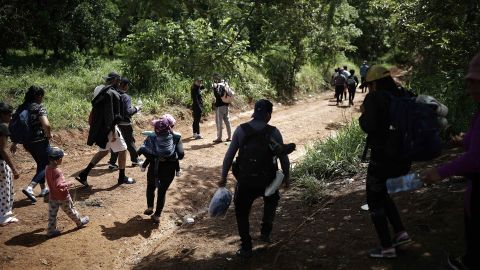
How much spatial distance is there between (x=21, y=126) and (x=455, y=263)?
608 cm

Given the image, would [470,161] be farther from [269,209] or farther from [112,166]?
[112,166]

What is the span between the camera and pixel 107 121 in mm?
7117

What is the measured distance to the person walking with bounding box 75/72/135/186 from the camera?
7.13 meters

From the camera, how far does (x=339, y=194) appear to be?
6.66 metres

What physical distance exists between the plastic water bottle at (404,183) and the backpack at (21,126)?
543 centimetres

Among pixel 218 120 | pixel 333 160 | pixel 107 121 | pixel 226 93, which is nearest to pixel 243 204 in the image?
pixel 107 121

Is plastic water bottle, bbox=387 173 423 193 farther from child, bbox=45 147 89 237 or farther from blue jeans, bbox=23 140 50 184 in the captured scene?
blue jeans, bbox=23 140 50 184

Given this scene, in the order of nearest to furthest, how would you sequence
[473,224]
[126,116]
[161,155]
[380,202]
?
[473,224]
[380,202]
[161,155]
[126,116]

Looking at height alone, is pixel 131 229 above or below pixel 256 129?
below

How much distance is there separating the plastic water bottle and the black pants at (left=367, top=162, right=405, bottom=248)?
0.84ft

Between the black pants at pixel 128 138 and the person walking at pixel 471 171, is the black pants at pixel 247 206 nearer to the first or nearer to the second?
the person walking at pixel 471 171

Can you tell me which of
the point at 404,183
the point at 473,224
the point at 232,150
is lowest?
the point at 473,224

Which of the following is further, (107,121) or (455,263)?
(107,121)

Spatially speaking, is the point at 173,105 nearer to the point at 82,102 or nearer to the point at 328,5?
the point at 82,102
